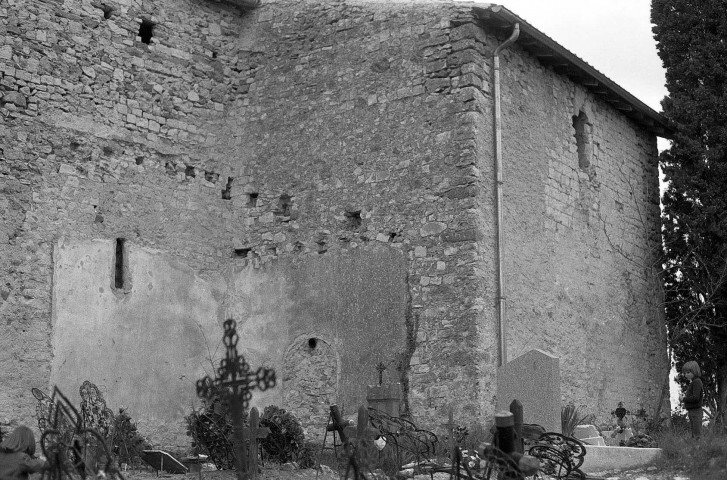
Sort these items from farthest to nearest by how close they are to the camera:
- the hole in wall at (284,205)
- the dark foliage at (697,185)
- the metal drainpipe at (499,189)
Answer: the dark foliage at (697,185) < the hole in wall at (284,205) < the metal drainpipe at (499,189)

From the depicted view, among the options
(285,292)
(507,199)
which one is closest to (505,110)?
(507,199)

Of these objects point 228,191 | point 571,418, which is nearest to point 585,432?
point 571,418

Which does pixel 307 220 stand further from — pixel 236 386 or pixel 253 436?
pixel 236 386

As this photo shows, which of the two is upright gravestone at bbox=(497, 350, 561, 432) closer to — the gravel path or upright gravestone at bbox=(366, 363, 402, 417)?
the gravel path

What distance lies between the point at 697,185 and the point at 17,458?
521 inches

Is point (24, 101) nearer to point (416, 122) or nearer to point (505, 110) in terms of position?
point (416, 122)

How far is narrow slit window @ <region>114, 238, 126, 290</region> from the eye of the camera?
15.6m

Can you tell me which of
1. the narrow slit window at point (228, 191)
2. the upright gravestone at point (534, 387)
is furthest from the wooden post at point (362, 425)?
the narrow slit window at point (228, 191)

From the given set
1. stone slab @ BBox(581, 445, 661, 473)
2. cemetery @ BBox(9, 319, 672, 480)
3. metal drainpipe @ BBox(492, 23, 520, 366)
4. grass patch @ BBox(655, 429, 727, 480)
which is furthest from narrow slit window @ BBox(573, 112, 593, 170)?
stone slab @ BBox(581, 445, 661, 473)

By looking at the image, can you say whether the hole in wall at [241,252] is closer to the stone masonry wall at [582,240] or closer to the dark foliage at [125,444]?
the stone masonry wall at [582,240]

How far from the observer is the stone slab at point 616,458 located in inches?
488

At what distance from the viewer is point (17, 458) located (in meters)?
8.94

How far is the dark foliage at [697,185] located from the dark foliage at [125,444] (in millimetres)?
9694

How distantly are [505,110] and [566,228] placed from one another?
7.55 ft
